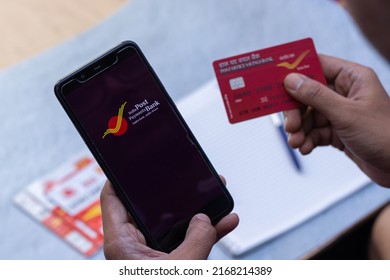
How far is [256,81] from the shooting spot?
2.30 ft

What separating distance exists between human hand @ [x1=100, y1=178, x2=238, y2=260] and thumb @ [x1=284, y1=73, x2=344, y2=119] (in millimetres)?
181

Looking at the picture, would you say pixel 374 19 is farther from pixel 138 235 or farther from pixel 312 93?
pixel 138 235

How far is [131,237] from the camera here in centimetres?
61

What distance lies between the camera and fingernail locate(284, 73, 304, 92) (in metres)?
0.69

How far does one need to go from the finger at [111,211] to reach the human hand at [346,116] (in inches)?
10.4

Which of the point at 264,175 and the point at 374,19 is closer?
the point at 374,19

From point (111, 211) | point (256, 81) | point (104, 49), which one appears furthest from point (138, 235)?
point (104, 49)

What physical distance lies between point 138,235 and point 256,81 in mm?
250

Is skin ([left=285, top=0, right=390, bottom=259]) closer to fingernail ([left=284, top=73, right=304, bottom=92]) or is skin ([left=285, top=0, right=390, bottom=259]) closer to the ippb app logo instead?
fingernail ([left=284, top=73, right=304, bottom=92])

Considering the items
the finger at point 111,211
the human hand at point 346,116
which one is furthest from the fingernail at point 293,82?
the finger at point 111,211
